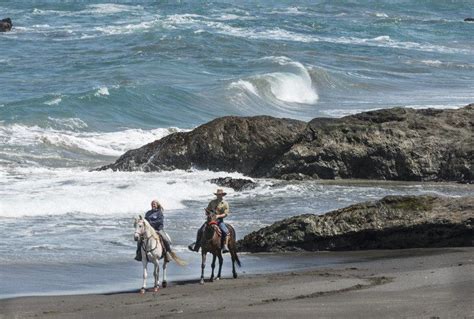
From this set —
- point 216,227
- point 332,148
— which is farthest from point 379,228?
point 332,148

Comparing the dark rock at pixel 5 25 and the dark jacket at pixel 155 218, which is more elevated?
the dark rock at pixel 5 25

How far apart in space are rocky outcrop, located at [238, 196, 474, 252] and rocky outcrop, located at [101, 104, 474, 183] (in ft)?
23.9

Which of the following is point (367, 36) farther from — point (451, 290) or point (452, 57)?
point (451, 290)

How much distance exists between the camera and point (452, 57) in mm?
62562

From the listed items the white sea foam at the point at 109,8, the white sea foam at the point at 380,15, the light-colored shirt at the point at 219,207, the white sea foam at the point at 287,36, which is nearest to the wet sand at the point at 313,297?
the light-colored shirt at the point at 219,207

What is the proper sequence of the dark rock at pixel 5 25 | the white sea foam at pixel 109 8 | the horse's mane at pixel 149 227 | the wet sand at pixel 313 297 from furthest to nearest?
the white sea foam at pixel 109 8 < the dark rock at pixel 5 25 < the horse's mane at pixel 149 227 < the wet sand at pixel 313 297

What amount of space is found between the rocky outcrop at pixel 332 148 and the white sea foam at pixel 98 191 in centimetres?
55

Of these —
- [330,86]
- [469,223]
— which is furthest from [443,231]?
[330,86]

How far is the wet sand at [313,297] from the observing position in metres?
12.7

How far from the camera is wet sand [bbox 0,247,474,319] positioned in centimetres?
1270

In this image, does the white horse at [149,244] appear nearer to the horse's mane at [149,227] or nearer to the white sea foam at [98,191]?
the horse's mane at [149,227]

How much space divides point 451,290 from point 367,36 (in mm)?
60974

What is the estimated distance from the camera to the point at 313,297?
46.3 feet

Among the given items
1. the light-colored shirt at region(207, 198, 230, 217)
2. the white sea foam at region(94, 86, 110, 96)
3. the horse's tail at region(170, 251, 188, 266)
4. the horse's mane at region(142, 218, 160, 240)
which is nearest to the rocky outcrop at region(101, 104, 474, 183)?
the light-colored shirt at region(207, 198, 230, 217)
